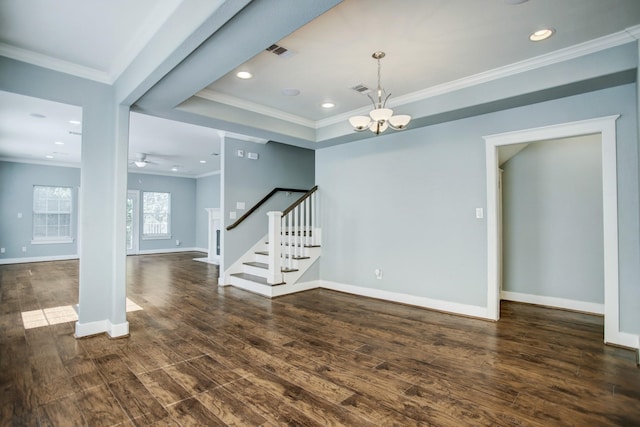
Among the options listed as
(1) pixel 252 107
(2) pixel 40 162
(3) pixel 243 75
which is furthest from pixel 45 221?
(3) pixel 243 75

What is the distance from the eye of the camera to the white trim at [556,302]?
399 cm

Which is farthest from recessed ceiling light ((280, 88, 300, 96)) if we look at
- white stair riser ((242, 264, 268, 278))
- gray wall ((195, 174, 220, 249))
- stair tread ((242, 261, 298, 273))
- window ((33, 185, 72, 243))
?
window ((33, 185, 72, 243))

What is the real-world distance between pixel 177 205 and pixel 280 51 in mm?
9400

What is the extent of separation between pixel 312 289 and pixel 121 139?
3502 mm

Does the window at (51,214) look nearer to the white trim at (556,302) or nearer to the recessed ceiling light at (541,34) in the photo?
the white trim at (556,302)

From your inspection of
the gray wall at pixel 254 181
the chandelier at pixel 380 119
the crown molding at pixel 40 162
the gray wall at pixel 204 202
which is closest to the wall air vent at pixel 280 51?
the chandelier at pixel 380 119

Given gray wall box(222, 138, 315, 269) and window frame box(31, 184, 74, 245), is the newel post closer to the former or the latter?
gray wall box(222, 138, 315, 269)

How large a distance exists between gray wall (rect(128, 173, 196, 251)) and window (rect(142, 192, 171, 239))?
13 centimetres

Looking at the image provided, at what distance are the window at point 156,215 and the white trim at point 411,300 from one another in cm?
738

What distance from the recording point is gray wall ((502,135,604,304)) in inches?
159

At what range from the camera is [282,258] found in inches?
212

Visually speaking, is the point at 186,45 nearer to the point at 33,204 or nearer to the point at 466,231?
the point at 466,231

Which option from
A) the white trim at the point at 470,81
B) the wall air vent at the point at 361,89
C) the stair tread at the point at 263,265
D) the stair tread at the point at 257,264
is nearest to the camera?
the white trim at the point at 470,81

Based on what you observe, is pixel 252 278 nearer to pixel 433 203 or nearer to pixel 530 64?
pixel 433 203
